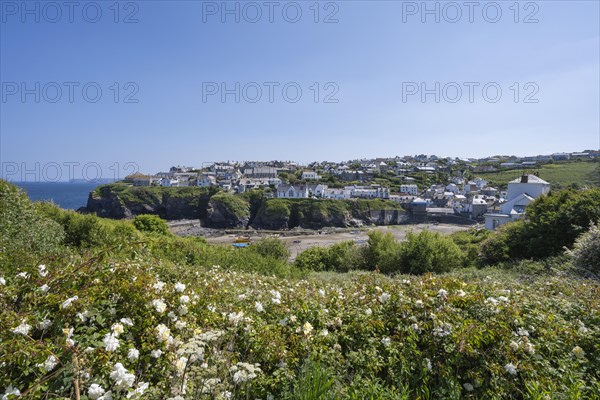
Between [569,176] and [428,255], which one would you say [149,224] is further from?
[569,176]

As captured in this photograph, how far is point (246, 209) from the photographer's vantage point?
77375mm

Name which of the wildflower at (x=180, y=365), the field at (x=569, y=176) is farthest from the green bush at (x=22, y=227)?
the field at (x=569, y=176)

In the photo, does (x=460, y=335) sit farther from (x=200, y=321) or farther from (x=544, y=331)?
(x=200, y=321)

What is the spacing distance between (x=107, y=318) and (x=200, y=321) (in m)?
0.81

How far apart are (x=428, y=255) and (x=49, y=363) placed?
1577 centimetres

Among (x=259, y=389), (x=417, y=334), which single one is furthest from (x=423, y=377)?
(x=259, y=389)

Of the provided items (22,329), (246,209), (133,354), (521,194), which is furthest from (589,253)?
(246,209)

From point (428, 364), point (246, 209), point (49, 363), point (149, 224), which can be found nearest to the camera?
point (49, 363)

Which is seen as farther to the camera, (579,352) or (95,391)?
(579,352)

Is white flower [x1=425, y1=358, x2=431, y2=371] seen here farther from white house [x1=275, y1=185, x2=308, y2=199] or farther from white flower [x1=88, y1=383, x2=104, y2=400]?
white house [x1=275, y1=185, x2=308, y2=199]

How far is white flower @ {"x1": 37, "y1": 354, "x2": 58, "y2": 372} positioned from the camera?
2.00 m

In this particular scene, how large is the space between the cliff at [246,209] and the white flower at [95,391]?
7095 cm

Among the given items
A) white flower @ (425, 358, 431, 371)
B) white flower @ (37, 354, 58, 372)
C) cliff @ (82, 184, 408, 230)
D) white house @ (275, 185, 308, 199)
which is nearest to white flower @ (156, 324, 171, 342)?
white flower @ (37, 354, 58, 372)

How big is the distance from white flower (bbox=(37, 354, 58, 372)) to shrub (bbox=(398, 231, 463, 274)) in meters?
15.1
